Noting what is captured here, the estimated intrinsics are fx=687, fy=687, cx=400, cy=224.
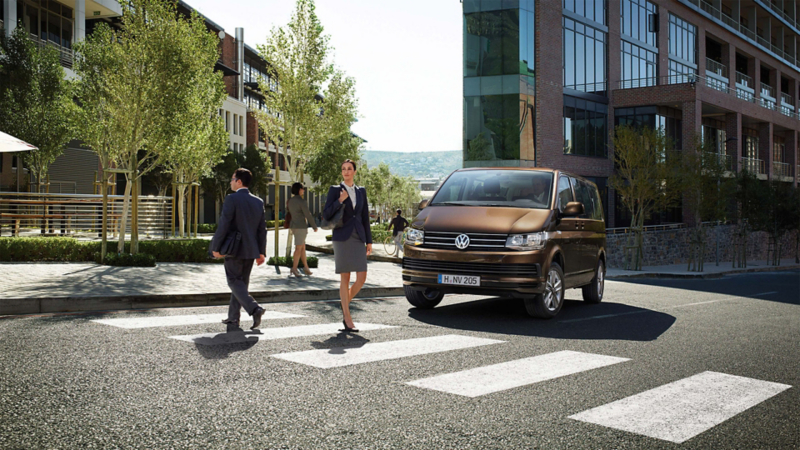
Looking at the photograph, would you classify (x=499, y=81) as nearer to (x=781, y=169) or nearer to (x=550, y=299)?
(x=550, y=299)

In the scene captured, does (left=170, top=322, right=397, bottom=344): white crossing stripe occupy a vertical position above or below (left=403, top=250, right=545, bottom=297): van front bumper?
below

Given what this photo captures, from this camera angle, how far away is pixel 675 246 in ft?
122

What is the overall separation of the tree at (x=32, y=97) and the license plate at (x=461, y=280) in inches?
751

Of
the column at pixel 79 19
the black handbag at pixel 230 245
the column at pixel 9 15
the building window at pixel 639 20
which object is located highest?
the building window at pixel 639 20

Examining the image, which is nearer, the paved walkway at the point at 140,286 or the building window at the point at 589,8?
the paved walkway at the point at 140,286

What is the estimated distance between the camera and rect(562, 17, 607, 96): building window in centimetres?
3678

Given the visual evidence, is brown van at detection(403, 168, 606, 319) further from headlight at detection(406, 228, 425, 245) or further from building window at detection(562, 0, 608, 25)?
building window at detection(562, 0, 608, 25)

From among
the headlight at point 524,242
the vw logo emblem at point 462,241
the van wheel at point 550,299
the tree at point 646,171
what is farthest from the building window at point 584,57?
the vw logo emblem at point 462,241

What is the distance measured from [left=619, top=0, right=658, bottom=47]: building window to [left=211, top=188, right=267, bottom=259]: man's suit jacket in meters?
37.7

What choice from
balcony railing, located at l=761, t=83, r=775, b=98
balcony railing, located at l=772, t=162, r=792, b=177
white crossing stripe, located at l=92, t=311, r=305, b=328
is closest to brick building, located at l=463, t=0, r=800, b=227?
balcony railing, located at l=772, t=162, r=792, b=177

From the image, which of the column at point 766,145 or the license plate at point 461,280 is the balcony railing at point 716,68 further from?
the license plate at point 461,280

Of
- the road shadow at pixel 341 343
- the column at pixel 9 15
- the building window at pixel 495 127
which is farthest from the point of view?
the building window at pixel 495 127

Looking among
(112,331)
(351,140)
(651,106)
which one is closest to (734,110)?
(651,106)

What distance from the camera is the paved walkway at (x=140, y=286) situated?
902cm
